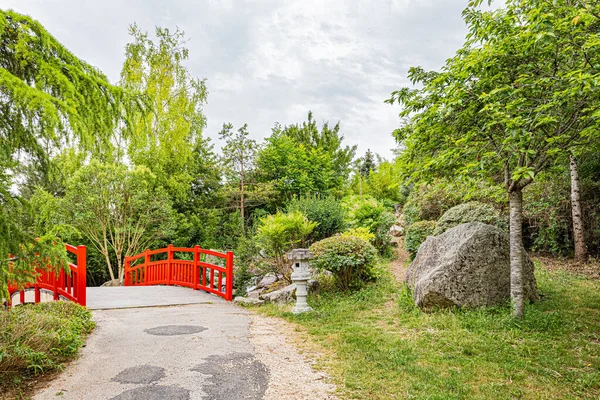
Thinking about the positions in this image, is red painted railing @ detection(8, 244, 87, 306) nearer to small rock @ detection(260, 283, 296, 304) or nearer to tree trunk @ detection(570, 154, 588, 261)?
small rock @ detection(260, 283, 296, 304)

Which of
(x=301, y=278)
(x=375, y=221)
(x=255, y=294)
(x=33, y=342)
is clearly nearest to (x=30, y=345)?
(x=33, y=342)

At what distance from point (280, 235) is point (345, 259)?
1.42 m

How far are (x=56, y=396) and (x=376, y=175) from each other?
Result: 21452 mm

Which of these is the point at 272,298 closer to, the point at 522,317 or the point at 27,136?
the point at 522,317

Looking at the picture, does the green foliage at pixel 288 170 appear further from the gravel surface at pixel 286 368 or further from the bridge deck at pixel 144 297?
the gravel surface at pixel 286 368

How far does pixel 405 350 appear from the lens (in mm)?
3805

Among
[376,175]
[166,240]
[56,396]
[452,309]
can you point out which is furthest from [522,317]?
[376,175]

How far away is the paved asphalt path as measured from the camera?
292cm

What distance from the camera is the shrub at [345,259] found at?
269 inches

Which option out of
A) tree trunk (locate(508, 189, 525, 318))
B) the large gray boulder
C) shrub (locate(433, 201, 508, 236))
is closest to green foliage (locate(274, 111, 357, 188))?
shrub (locate(433, 201, 508, 236))

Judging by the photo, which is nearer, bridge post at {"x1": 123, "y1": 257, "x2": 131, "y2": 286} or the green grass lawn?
the green grass lawn

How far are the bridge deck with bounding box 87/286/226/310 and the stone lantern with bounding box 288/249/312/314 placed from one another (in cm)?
223

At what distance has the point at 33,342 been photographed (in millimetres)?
3320

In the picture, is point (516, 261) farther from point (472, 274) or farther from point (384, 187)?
point (384, 187)
